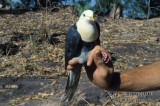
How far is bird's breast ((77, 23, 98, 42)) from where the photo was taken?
1717 mm

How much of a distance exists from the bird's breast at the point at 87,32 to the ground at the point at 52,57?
2.52ft

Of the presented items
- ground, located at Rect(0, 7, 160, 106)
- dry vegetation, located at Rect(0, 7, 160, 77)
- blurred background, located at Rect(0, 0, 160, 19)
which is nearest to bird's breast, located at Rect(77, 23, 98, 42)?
ground, located at Rect(0, 7, 160, 106)

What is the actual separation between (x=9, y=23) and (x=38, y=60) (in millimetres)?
2958

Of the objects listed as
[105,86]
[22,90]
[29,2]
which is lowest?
[22,90]

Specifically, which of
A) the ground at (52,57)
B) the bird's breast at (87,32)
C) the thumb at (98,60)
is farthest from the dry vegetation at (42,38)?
the thumb at (98,60)

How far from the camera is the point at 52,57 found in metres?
4.03

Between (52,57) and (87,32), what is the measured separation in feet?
7.93

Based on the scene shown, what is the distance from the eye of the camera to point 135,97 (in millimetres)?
2604

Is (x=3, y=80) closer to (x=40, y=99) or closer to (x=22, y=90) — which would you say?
(x=22, y=90)

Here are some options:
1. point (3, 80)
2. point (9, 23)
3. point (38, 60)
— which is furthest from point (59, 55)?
point (9, 23)

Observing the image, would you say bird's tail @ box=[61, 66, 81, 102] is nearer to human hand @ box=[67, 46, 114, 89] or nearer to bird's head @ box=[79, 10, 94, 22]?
human hand @ box=[67, 46, 114, 89]

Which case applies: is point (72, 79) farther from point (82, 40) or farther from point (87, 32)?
point (87, 32)

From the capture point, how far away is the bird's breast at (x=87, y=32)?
67.6 inches

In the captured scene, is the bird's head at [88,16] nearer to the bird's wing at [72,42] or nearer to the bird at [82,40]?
the bird at [82,40]
